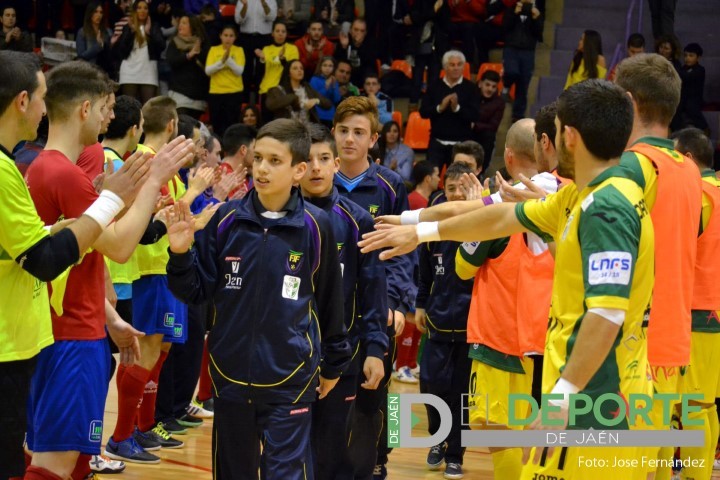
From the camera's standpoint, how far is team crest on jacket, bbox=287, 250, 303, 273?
15.0 ft

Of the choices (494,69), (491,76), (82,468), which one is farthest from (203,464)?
(494,69)

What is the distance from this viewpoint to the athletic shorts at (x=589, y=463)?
350cm

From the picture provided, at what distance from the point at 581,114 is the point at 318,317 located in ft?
5.99

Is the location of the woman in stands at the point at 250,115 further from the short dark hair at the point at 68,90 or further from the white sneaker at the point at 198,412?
the short dark hair at the point at 68,90

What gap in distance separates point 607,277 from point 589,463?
0.72 m

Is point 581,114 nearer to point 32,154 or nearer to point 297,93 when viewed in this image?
point 32,154

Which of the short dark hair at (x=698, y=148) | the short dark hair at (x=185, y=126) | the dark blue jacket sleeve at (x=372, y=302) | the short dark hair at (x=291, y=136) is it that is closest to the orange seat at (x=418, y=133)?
the short dark hair at (x=185, y=126)

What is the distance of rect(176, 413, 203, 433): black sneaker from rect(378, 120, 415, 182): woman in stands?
6290 millimetres

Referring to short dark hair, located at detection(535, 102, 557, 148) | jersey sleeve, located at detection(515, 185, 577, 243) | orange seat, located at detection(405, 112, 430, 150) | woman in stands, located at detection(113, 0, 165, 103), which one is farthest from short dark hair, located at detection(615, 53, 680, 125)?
woman in stands, located at detection(113, 0, 165, 103)

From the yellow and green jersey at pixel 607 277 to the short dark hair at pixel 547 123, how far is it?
3.96 ft

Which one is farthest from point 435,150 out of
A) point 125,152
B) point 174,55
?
point 125,152

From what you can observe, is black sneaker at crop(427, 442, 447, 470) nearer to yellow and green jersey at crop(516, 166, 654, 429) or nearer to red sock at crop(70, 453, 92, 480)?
red sock at crop(70, 453, 92, 480)

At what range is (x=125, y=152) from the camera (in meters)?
6.88

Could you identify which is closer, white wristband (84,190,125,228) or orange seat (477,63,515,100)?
white wristband (84,190,125,228)
